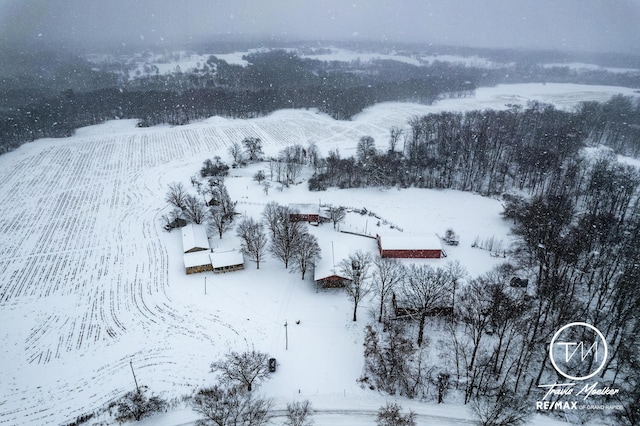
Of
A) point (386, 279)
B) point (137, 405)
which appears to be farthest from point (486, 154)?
point (137, 405)

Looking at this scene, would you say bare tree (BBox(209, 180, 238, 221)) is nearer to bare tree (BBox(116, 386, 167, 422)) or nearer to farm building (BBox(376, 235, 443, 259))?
farm building (BBox(376, 235, 443, 259))

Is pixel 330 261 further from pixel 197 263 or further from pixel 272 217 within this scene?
pixel 197 263

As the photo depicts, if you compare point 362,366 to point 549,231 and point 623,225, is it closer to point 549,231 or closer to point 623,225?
point 549,231

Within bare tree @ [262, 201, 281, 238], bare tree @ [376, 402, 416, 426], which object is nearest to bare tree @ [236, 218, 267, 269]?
bare tree @ [262, 201, 281, 238]

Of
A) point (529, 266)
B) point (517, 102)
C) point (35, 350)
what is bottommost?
point (35, 350)

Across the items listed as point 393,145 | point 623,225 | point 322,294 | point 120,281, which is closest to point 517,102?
point 393,145

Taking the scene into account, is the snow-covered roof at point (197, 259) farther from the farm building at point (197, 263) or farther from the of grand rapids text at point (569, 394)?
the of grand rapids text at point (569, 394)
